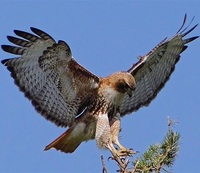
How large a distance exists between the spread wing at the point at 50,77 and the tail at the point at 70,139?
0.61 feet

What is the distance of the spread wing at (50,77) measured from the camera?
7709 mm

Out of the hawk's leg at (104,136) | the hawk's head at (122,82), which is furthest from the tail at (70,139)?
the hawk's head at (122,82)

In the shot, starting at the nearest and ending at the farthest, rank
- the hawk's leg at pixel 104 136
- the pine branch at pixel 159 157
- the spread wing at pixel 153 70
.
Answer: the pine branch at pixel 159 157, the hawk's leg at pixel 104 136, the spread wing at pixel 153 70

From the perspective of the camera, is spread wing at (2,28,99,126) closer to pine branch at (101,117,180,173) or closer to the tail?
the tail

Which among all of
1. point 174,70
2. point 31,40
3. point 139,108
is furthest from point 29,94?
point 174,70

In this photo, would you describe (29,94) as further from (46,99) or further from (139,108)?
(139,108)

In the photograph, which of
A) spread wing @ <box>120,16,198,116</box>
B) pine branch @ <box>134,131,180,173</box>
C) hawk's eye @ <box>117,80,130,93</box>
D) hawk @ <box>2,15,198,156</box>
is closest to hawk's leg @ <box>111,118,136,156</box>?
hawk @ <box>2,15,198,156</box>

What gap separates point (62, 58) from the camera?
7.94 m

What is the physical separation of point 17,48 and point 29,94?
28.3 inches

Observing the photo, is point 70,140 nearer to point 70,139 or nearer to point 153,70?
point 70,139

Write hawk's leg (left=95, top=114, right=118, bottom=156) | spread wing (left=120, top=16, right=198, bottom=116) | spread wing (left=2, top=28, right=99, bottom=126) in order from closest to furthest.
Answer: spread wing (left=2, top=28, right=99, bottom=126)
hawk's leg (left=95, top=114, right=118, bottom=156)
spread wing (left=120, top=16, right=198, bottom=116)

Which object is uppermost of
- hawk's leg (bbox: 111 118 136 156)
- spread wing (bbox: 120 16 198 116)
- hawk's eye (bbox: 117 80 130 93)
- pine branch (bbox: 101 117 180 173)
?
spread wing (bbox: 120 16 198 116)

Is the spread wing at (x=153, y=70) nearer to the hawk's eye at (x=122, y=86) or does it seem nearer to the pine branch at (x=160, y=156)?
the hawk's eye at (x=122, y=86)

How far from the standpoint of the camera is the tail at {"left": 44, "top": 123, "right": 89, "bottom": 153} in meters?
8.29
